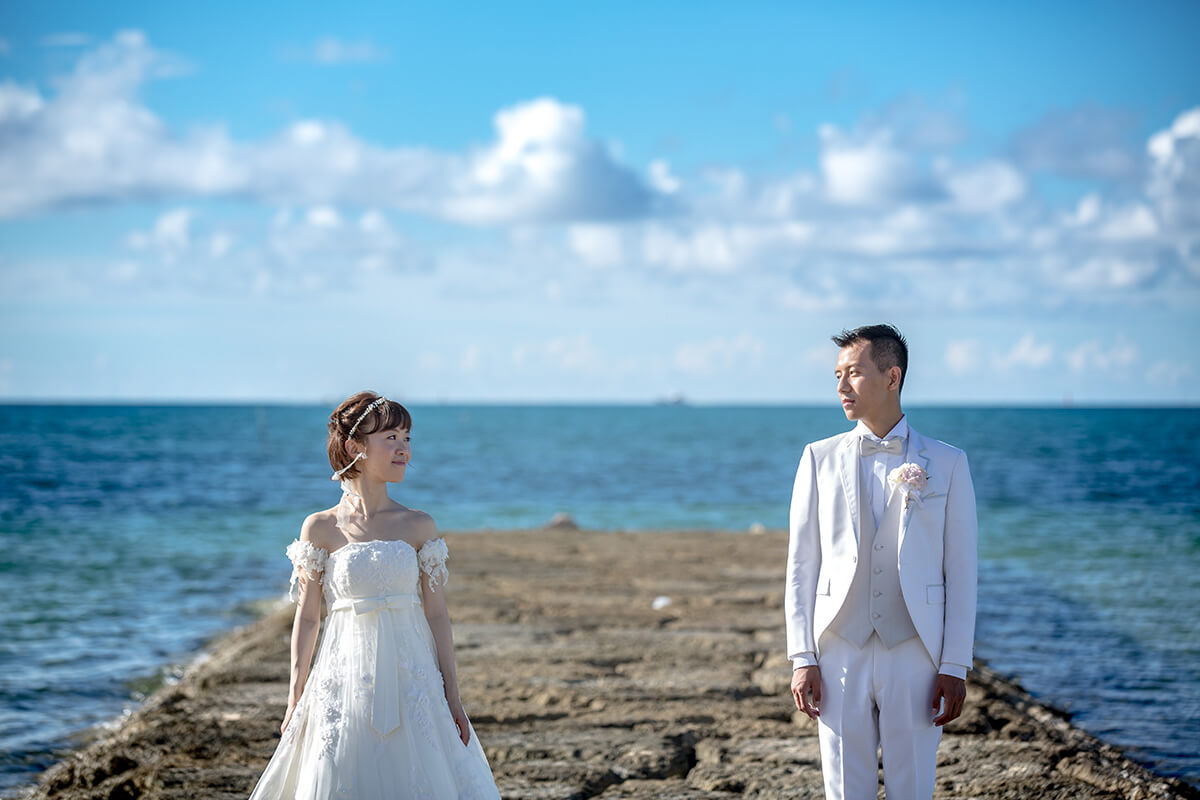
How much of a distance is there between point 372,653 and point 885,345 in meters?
1.97

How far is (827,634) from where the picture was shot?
11.9 feet

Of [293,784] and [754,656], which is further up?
[293,784]

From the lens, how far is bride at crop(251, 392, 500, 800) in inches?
144

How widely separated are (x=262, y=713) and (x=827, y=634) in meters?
4.20

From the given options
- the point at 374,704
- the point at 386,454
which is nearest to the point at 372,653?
the point at 374,704

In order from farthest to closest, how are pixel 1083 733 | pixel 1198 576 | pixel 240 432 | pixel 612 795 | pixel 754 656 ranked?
pixel 240 432, pixel 1198 576, pixel 754 656, pixel 1083 733, pixel 612 795

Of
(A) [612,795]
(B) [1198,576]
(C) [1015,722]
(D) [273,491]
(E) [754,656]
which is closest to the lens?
(A) [612,795]

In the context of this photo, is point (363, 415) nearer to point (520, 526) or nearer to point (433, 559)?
point (433, 559)

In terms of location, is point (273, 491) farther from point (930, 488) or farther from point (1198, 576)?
point (930, 488)

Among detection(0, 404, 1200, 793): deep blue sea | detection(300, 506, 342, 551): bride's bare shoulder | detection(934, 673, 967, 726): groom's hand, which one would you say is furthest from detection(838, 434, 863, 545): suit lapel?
detection(0, 404, 1200, 793): deep blue sea

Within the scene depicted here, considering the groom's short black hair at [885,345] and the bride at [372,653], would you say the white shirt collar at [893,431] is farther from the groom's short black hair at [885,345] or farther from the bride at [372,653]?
the bride at [372,653]

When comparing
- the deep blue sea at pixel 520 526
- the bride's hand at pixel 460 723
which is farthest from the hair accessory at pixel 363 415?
the deep blue sea at pixel 520 526

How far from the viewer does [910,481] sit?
3.54 m

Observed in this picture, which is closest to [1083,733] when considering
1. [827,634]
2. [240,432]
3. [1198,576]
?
[827,634]
